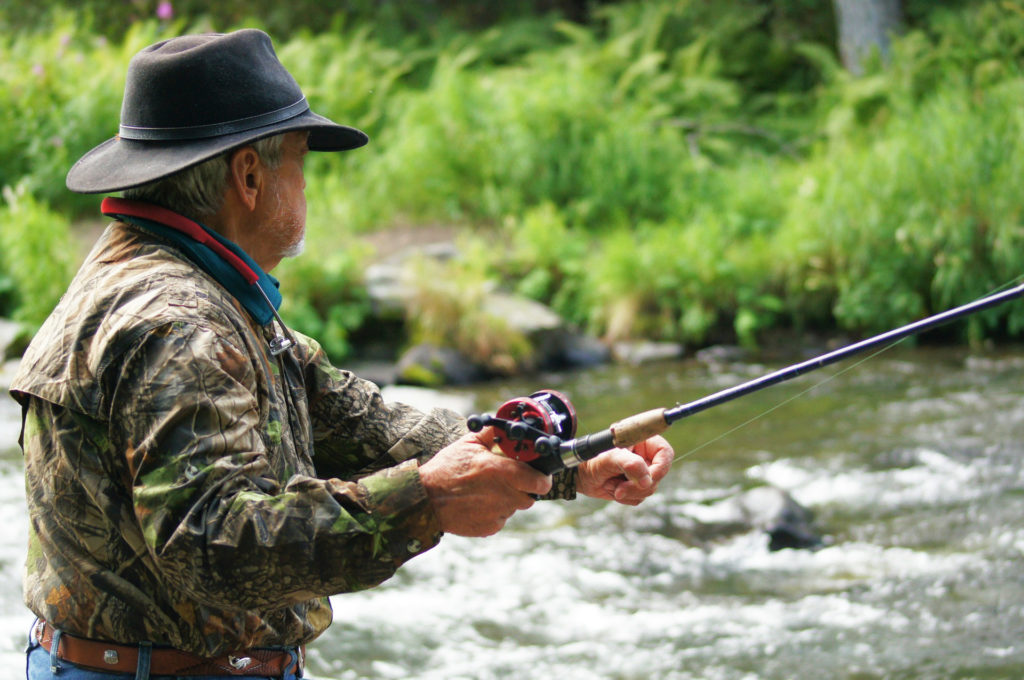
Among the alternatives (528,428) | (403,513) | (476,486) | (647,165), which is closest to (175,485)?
(403,513)

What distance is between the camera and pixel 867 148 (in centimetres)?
1243

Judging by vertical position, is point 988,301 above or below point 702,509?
above

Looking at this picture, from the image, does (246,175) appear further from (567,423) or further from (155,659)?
(155,659)

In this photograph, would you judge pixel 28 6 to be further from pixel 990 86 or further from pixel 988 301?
pixel 988 301

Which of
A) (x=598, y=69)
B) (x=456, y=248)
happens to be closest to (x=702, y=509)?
(x=456, y=248)

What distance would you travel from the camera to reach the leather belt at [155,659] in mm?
1963

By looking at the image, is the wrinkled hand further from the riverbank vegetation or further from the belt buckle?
the riverbank vegetation

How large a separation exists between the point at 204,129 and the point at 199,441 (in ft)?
1.94

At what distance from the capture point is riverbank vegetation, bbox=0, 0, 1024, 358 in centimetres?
1029

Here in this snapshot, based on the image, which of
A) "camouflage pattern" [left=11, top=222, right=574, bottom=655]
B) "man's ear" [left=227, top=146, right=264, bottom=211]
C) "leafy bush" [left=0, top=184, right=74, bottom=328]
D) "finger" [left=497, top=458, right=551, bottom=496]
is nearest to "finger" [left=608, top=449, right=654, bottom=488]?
"finger" [left=497, top=458, right=551, bottom=496]

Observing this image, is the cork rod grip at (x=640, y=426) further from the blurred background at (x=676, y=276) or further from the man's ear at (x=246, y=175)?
the blurred background at (x=676, y=276)

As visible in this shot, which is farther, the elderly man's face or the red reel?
the elderly man's face

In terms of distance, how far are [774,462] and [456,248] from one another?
5252 mm

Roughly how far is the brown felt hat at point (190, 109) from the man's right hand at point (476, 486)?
0.66 meters
